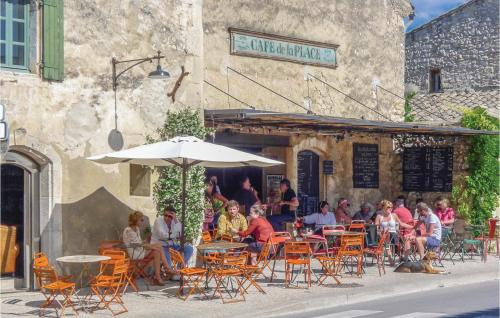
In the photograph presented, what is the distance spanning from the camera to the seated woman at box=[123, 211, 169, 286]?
1436cm

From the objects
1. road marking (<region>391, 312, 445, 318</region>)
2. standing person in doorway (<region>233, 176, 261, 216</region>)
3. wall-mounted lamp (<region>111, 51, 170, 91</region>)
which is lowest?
road marking (<region>391, 312, 445, 318</region>)

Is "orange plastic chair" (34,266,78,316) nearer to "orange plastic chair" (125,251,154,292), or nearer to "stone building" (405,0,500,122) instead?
"orange plastic chair" (125,251,154,292)

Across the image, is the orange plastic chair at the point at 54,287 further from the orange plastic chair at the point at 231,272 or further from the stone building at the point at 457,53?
the stone building at the point at 457,53

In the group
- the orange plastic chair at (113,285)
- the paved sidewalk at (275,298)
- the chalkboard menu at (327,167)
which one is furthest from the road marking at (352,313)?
the chalkboard menu at (327,167)

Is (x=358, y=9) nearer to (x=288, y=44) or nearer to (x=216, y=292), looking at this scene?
(x=288, y=44)

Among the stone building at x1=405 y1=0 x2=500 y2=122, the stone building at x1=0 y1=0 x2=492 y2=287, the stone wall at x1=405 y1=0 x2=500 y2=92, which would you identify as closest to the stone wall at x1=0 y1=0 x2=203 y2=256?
the stone building at x1=0 y1=0 x2=492 y2=287

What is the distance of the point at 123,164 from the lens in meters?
15.1

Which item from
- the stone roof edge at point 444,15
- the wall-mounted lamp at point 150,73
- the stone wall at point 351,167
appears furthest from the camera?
the stone roof edge at point 444,15

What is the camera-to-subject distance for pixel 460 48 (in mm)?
29391

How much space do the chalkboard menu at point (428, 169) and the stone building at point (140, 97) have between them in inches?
44.6

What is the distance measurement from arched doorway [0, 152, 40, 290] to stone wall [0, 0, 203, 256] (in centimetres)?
31

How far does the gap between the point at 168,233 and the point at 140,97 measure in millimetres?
2326

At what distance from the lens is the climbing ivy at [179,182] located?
15.6 meters

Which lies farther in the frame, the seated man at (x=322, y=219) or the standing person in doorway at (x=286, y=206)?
the standing person in doorway at (x=286, y=206)
